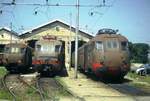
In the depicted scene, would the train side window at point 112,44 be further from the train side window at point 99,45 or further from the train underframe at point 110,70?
the train underframe at point 110,70

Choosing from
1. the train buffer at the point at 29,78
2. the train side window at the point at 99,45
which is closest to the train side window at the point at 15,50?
the train buffer at the point at 29,78

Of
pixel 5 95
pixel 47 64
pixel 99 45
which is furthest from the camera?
pixel 47 64

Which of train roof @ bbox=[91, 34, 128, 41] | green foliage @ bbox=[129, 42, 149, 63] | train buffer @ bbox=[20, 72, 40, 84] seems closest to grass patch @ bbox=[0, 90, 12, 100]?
train buffer @ bbox=[20, 72, 40, 84]

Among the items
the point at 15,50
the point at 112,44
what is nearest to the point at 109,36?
the point at 112,44

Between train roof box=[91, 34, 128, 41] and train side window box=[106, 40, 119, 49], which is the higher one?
train roof box=[91, 34, 128, 41]

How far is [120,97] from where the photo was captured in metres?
18.7

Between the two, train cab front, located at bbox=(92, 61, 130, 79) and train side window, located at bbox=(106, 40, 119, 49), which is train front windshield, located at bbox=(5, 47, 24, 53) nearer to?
train cab front, located at bbox=(92, 61, 130, 79)

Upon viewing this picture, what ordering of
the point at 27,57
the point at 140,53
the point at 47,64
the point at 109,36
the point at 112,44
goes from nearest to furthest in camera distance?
the point at 112,44 → the point at 109,36 → the point at 47,64 → the point at 27,57 → the point at 140,53

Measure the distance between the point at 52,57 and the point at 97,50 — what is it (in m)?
6.55

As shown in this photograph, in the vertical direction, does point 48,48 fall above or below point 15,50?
above

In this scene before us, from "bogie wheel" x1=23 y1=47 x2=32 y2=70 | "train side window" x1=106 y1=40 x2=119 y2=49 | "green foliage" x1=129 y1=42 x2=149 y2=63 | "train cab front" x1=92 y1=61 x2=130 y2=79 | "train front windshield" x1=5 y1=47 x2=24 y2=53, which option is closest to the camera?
"train cab front" x1=92 y1=61 x2=130 y2=79

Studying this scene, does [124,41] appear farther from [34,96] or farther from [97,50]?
[34,96]

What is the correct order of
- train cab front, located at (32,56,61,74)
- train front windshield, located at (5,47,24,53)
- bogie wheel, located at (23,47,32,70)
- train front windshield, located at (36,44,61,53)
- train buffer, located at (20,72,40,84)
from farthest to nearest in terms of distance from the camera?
bogie wheel, located at (23,47,32,70) < train front windshield, located at (5,47,24,53) < train front windshield, located at (36,44,61,53) < train cab front, located at (32,56,61,74) < train buffer, located at (20,72,40,84)

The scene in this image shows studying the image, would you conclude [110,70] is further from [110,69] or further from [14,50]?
[14,50]
